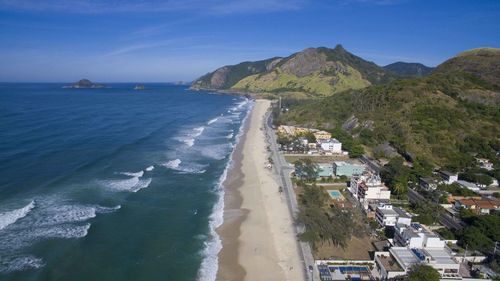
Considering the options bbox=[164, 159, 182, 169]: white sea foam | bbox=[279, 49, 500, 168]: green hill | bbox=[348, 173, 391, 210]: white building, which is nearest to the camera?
bbox=[348, 173, 391, 210]: white building

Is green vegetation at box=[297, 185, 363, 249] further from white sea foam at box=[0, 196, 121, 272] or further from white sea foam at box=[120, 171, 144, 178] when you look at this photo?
white sea foam at box=[120, 171, 144, 178]


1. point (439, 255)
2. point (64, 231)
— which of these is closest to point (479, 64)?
point (439, 255)

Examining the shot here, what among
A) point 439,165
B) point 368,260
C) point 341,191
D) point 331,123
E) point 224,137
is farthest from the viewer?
point 331,123

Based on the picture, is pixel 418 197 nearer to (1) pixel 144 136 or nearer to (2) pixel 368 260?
(2) pixel 368 260

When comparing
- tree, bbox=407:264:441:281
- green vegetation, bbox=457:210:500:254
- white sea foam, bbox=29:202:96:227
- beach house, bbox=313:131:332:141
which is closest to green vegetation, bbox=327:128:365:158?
beach house, bbox=313:131:332:141

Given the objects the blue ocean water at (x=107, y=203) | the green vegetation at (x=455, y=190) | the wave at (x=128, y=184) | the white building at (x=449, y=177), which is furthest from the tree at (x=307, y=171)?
the wave at (x=128, y=184)

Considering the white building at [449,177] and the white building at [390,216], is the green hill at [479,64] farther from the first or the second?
the white building at [390,216]

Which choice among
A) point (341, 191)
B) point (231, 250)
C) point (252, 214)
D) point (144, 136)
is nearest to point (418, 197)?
point (341, 191)
